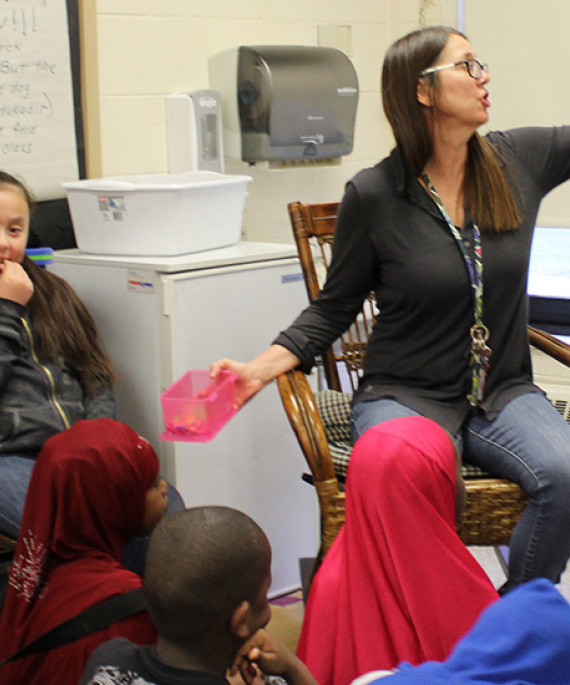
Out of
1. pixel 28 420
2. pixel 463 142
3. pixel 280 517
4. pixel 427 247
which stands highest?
pixel 463 142

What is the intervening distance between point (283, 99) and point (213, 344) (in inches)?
34.0

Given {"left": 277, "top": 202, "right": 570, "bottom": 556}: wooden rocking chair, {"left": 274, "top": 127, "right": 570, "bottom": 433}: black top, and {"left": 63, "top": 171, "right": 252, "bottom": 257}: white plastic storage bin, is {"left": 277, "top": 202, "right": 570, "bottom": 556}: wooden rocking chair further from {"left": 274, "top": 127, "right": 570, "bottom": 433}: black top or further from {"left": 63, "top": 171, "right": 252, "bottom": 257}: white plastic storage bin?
{"left": 63, "top": 171, "right": 252, "bottom": 257}: white plastic storage bin

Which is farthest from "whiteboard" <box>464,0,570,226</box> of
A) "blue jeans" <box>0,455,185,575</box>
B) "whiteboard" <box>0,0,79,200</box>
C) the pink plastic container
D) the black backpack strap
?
the black backpack strap

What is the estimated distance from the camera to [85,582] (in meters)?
1.63

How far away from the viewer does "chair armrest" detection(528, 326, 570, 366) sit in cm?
217

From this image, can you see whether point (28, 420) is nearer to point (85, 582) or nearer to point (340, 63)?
point (85, 582)

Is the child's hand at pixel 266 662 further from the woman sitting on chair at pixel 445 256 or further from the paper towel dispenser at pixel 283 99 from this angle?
the paper towel dispenser at pixel 283 99

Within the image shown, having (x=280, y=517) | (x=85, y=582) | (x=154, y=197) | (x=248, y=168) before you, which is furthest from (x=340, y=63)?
(x=85, y=582)

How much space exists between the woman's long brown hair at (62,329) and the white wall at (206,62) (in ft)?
1.86

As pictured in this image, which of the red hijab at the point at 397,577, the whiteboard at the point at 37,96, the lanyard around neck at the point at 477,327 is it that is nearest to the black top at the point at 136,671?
the red hijab at the point at 397,577

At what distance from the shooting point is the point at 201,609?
129 cm

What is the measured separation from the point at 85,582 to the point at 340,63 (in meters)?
1.96

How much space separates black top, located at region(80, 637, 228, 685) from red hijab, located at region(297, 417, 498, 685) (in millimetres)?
513

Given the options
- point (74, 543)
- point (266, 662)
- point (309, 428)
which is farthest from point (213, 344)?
point (266, 662)
